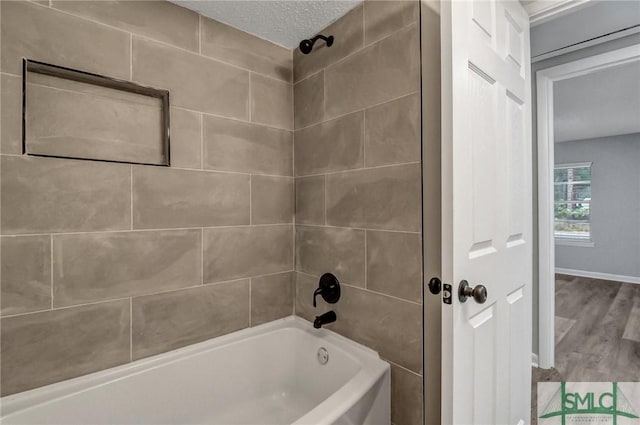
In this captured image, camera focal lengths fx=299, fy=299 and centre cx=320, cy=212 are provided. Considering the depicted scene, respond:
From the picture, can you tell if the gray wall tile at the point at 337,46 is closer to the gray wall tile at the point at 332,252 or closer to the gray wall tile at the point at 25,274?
the gray wall tile at the point at 332,252

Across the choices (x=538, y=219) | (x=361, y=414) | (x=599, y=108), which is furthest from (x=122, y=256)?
(x=599, y=108)

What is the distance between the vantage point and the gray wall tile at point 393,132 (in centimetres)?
120

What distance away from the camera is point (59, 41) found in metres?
1.14

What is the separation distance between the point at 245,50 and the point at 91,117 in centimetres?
83

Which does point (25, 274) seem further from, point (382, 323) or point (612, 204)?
point (612, 204)

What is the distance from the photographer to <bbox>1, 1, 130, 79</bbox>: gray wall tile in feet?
3.48

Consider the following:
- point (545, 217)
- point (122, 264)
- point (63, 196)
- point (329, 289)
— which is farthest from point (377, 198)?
point (545, 217)

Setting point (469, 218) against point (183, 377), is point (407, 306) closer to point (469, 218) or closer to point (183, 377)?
point (469, 218)

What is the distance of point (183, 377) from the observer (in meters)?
1.37

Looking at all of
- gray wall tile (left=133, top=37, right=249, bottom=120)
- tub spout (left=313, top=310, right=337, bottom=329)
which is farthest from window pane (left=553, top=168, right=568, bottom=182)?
gray wall tile (left=133, top=37, right=249, bottom=120)

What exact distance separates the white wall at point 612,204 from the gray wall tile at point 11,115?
7124mm

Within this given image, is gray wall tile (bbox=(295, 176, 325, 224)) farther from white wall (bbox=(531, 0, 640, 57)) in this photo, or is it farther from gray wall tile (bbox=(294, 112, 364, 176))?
white wall (bbox=(531, 0, 640, 57))

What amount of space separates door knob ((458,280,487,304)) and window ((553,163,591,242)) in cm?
570

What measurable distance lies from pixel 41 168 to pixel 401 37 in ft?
4.91
